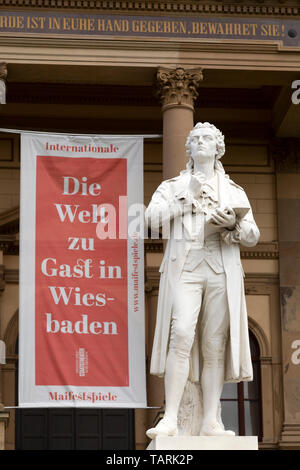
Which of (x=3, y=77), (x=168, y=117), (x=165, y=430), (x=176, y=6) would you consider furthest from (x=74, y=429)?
(x=165, y=430)

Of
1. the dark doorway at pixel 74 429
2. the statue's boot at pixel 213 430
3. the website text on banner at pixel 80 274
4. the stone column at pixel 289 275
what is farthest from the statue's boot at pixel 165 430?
the stone column at pixel 289 275

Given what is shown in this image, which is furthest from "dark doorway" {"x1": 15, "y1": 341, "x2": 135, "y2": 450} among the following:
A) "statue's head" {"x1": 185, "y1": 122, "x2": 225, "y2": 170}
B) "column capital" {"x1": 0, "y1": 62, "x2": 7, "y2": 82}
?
"statue's head" {"x1": 185, "y1": 122, "x2": 225, "y2": 170}

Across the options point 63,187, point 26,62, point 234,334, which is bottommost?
point 234,334

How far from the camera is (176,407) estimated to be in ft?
32.6

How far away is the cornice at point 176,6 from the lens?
20.4 meters

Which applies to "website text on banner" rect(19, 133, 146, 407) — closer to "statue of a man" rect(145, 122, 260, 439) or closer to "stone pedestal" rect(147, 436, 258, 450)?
"statue of a man" rect(145, 122, 260, 439)

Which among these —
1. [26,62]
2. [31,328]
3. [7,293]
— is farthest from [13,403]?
[26,62]

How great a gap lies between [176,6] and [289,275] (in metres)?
6.02

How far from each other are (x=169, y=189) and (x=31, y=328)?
856cm

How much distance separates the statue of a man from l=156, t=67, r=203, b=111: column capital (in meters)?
9.71

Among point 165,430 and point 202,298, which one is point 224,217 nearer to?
point 202,298

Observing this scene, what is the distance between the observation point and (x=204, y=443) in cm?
959
